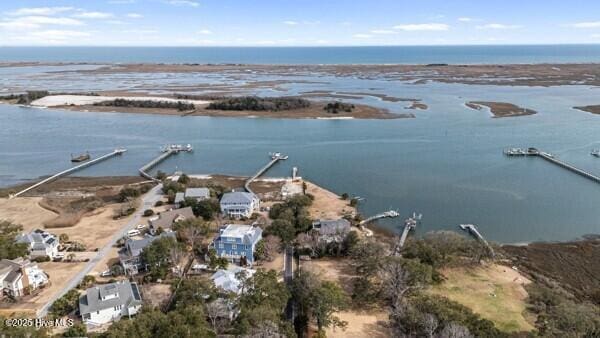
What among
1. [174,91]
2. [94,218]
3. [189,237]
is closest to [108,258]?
[189,237]

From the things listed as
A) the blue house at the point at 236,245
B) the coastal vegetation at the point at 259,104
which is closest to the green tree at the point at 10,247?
the blue house at the point at 236,245

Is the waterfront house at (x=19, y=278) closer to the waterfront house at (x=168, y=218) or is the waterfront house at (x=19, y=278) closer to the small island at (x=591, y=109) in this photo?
the waterfront house at (x=168, y=218)

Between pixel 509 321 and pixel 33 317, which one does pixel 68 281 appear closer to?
pixel 33 317

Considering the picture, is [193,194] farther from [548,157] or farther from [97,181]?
[548,157]

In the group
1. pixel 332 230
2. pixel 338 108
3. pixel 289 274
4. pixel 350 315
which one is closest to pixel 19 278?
pixel 289 274

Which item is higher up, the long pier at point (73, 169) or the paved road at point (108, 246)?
the long pier at point (73, 169)
